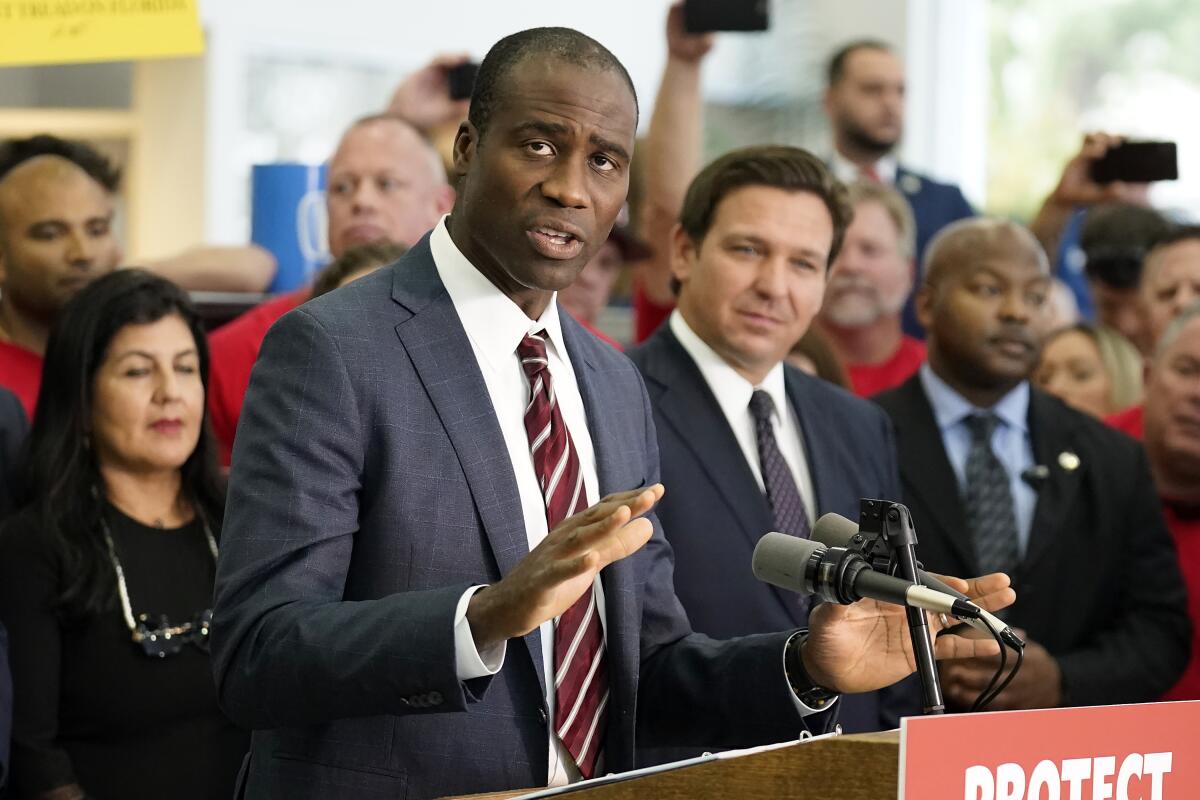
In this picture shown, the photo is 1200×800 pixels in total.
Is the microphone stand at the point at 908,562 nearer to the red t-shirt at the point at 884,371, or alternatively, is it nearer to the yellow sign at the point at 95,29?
the yellow sign at the point at 95,29

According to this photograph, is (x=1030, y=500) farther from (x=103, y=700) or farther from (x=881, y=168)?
(x=881, y=168)

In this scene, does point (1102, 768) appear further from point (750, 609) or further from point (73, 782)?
point (73, 782)

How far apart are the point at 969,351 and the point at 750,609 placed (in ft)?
3.33

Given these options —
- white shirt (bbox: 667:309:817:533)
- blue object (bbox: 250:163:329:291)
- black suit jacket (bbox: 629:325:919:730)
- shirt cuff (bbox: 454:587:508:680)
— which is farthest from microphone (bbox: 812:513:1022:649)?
blue object (bbox: 250:163:329:291)

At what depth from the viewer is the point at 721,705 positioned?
1.92 m

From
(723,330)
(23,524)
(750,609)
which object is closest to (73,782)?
(23,524)

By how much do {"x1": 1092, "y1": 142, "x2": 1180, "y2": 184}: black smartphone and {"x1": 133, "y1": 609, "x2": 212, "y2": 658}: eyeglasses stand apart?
105 inches

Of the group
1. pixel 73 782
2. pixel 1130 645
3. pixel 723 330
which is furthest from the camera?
pixel 1130 645

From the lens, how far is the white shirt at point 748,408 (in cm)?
277

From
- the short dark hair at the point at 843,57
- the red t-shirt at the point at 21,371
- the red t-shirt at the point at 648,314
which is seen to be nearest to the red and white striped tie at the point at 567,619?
the red t-shirt at the point at 21,371

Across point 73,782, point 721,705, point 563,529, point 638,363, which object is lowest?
point 73,782

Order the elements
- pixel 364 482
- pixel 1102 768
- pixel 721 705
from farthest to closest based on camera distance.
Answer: pixel 721 705
pixel 364 482
pixel 1102 768

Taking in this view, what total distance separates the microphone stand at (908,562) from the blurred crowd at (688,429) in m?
0.63

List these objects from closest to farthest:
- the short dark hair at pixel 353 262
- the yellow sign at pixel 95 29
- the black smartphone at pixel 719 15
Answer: the yellow sign at pixel 95 29
the short dark hair at pixel 353 262
the black smartphone at pixel 719 15
